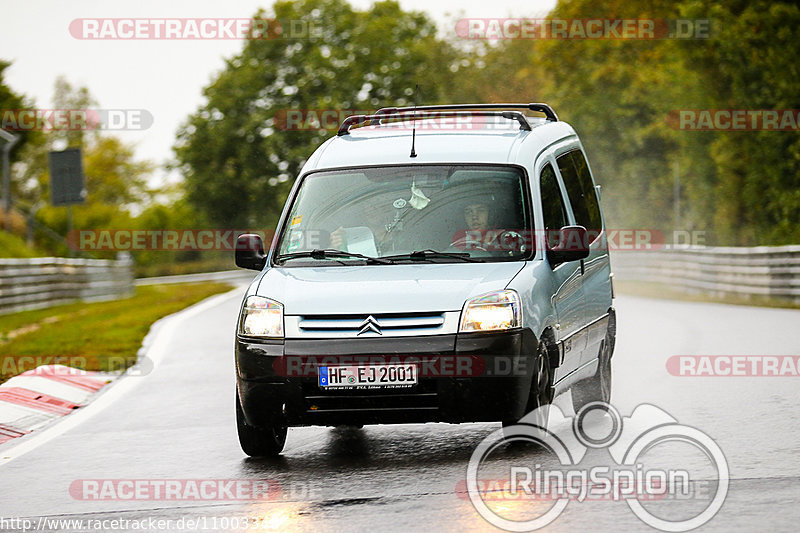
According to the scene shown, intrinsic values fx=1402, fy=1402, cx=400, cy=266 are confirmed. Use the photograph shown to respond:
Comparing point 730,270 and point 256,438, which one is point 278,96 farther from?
point 256,438

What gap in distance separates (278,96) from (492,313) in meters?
66.6

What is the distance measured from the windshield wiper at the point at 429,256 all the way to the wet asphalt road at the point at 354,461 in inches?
47.1

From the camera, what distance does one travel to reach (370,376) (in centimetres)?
803

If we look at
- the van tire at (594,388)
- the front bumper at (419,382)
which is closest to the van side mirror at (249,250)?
the front bumper at (419,382)

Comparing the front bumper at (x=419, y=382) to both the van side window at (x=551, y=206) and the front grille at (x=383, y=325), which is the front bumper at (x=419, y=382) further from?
the van side window at (x=551, y=206)

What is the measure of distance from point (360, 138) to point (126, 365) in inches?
269

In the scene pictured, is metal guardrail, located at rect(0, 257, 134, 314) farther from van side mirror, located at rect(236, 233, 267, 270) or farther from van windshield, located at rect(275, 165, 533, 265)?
van windshield, located at rect(275, 165, 533, 265)

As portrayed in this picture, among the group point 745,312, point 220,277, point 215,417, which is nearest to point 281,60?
point 220,277

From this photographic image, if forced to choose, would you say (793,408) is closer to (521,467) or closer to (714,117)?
(521,467)

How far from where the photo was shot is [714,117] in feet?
149

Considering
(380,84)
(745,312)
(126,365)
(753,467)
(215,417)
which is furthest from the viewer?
(380,84)

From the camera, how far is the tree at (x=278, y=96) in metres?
71.4

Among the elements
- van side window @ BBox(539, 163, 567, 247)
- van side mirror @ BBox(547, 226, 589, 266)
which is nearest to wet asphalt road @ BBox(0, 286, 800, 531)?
van side mirror @ BBox(547, 226, 589, 266)

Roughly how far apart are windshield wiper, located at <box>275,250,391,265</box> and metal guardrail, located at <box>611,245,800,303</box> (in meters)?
16.3
